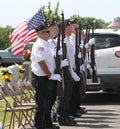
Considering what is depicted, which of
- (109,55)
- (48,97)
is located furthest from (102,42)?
(48,97)

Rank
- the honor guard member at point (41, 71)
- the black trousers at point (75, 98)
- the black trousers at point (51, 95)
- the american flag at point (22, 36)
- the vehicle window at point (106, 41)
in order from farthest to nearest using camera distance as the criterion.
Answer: the american flag at point (22, 36) → the vehicle window at point (106, 41) → the black trousers at point (75, 98) → the black trousers at point (51, 95) → the honor guard member at point (41, 71)

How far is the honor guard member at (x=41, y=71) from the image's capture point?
361 inches

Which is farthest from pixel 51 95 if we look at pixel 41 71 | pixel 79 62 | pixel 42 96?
pixel 79 62

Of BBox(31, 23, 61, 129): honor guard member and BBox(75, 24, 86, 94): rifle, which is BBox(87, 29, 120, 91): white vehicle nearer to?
BBox(75, 24, 86, 94): rifle

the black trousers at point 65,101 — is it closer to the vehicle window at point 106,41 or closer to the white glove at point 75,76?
the white glove at point 75,76

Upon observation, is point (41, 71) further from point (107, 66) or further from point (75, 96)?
point (107, 66)

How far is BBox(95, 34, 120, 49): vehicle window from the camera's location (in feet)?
45.2

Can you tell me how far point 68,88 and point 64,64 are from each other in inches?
26.0

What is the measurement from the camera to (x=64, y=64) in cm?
1051

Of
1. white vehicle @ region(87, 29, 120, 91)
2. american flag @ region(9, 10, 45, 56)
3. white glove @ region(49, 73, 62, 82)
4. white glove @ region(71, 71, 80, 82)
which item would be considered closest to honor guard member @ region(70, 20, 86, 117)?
white glove @ region(71, 71, 80, 82)

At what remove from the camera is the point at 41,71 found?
9.19 meters

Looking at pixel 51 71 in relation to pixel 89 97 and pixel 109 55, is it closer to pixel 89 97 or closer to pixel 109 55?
pixel 109 55

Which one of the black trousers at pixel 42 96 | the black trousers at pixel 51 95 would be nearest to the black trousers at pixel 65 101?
the black trousers at pixel 51 95

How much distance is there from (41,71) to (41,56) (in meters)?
0.26
